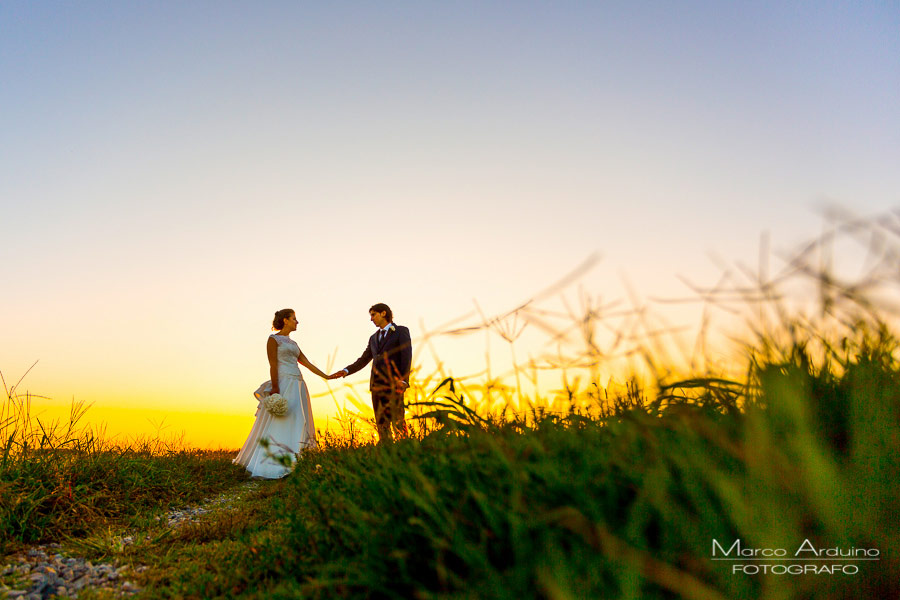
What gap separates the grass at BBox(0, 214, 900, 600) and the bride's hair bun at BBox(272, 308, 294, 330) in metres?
9.67

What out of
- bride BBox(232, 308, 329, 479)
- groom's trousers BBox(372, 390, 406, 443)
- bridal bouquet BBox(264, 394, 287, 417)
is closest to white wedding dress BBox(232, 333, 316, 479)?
bride BBox(232, 308, 329, 479)

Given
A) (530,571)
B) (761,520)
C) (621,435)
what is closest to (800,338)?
(621,435)

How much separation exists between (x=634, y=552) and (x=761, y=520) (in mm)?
447

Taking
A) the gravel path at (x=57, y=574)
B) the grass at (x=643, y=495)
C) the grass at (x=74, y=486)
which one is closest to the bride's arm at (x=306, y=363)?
the grass at (x=74, y=486)

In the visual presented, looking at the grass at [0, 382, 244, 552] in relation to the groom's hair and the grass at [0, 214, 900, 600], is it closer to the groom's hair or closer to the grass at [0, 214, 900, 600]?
the grass at [0, 214, 900, 600]

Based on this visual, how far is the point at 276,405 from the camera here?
1212cm

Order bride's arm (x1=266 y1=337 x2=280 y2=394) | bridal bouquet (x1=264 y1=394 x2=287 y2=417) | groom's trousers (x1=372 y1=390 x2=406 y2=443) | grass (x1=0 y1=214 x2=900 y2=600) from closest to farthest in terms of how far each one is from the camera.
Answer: grass (x1=0 y1=214 x2=900 y2=600) < groom's trousers (x1=372 y1=390 x2=406 y2=443) < bridal bouquet (x1=264 y1=394 x2=287 y2=417) < bride's arm (x1=266 y1=337 x2=280 y2=394)

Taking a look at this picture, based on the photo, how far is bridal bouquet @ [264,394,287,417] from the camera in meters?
12.1

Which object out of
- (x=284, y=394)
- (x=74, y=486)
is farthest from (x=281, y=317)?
(x=74, y=486)

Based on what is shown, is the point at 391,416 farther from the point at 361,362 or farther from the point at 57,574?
the point at 361,362

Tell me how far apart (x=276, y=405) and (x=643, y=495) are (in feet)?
36.5

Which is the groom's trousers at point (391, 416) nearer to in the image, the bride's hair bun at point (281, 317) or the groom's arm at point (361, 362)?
the groom's arm at point (361, 362)

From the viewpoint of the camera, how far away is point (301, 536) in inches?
144

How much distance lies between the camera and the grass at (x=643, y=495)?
1863 millimetres
